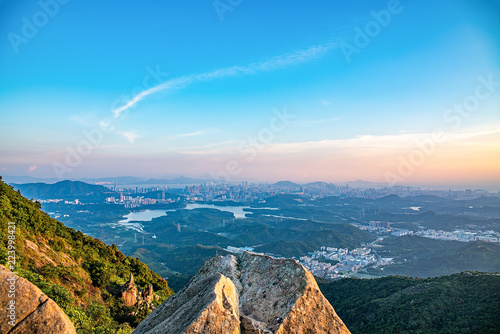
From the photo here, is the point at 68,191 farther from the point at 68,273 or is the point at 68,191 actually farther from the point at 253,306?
the point at 253,306

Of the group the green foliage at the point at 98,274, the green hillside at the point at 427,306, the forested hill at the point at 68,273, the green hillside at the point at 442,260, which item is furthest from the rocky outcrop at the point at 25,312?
the green hillside at the point at 442,260

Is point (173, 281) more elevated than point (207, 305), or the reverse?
point (207, 305)

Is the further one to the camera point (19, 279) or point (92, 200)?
point (92, 200)

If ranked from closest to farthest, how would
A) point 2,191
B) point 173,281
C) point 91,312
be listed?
point 91,312, point 2,191, point 173,281

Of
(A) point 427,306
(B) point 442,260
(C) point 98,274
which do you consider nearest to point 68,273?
(C) point 98,274

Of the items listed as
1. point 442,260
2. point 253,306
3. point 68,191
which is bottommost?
point 442,260

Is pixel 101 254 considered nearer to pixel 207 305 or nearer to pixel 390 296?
pixel 207 305

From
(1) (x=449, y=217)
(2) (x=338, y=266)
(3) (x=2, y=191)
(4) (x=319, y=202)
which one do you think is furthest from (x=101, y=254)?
(4) (x=319, y=202)

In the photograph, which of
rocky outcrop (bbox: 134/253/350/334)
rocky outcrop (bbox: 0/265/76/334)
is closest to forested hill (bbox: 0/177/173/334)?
rocky outcrop (bbox: 0/265/76/334)
